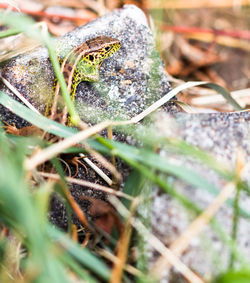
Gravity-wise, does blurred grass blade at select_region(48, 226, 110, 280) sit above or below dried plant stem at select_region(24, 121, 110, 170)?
below

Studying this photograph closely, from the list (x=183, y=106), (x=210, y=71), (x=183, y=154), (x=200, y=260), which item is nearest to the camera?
(x=200, y=260)

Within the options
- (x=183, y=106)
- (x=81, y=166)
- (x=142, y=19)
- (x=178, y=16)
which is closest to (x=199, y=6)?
(x=178, y=16)

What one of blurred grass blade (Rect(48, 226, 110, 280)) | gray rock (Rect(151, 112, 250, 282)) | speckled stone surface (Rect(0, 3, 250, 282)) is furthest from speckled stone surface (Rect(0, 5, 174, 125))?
blurred grass blade (Rect(48, 226, 110, 280))

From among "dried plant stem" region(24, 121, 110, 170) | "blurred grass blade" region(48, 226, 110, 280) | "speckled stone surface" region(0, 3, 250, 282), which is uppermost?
"speckled stone surface" region(0, 3, 250, 282)

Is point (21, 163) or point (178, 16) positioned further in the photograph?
point (178, 16)

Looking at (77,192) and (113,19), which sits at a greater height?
(113,19)

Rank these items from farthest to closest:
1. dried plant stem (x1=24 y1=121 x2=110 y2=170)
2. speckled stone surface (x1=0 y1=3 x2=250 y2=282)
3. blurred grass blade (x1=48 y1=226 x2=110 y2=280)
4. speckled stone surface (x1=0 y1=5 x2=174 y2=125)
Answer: speckled stone surface (x1=0 y1=5 x2=174 y2=125) → speckled stone surface (x1=0 y1=3 x2=250 y2=282) → dried plant stem (x1=24 y1=121 x2=110 y2=170) → blurred grass blade (x1=48 y1=226 x2=110 y2=280)

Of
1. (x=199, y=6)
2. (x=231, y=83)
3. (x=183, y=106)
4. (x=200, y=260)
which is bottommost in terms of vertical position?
(x=200, y=260)

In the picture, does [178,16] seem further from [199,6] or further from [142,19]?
[142,19]

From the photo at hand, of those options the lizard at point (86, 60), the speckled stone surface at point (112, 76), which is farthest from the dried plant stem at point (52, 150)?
A: the lizard at point (86, 60)

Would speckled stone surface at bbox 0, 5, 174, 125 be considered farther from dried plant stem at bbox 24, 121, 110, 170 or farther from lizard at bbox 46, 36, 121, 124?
dried plant stem at bbox 24, 121, 110, 170

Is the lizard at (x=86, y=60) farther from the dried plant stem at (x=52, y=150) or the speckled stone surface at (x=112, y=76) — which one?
the dried plant stem at (x=52, y=150)
